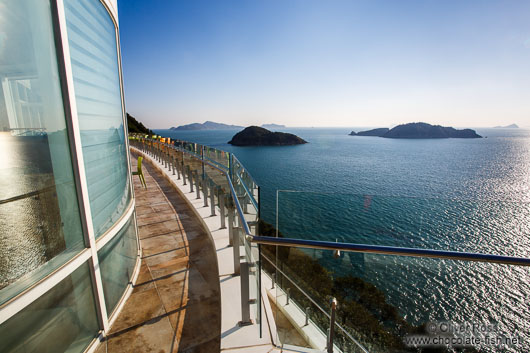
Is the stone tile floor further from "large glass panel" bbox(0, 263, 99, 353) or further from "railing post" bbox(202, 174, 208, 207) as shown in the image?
"railing post" bbox(202, 174, 208, 207)

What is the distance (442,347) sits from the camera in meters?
2.02

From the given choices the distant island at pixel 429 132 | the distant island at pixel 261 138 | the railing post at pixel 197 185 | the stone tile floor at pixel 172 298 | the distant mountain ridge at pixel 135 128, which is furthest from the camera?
the distant island at pixel 429 132

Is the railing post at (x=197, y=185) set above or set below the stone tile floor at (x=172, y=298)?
above

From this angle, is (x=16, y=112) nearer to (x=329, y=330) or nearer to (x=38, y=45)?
(x=38, y=45)

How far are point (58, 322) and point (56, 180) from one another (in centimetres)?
117

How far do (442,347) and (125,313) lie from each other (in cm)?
313

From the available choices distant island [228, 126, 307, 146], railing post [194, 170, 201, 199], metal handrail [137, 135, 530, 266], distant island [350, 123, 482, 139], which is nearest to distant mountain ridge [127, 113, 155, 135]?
distant island [228, 126, 307, 146]

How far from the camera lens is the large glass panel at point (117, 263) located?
2730 millimetres

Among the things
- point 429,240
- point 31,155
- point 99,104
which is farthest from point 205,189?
point 429,240

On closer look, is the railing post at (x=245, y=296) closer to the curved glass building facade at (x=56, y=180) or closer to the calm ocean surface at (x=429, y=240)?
the calm ocean surface at (x=429, y=240)

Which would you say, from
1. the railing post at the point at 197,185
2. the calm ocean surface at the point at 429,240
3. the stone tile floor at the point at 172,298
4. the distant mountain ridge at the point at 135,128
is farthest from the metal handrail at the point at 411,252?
the distant mountain ridge at the point at 135,128

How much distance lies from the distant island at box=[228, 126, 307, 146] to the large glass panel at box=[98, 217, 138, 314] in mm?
106564

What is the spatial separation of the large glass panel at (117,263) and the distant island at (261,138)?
107 meters

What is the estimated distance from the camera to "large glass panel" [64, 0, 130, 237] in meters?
2.34
